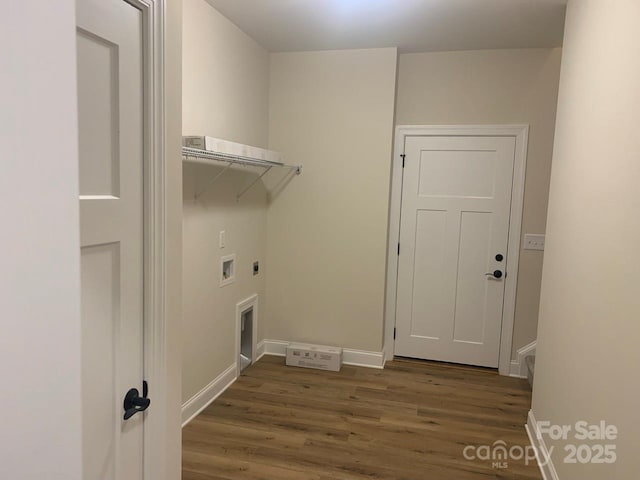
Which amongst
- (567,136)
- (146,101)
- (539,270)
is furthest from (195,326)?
(539,270)

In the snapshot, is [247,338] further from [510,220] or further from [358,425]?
[510,220]

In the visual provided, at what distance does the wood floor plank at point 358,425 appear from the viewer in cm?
250

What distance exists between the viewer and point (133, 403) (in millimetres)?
1383

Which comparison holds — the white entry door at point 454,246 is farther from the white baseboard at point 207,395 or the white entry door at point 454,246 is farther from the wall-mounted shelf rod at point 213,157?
the white baseboard at point 207,395

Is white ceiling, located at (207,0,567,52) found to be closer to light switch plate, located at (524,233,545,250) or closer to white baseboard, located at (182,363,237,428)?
light switch plate, located at (524,233,545,250)

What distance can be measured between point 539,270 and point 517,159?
97 centimetres

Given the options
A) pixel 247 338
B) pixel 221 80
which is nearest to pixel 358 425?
pixel 247 338

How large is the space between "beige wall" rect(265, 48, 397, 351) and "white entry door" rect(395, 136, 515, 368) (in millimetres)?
320

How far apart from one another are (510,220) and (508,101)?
1003 millimetres

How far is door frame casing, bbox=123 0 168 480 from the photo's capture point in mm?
1360

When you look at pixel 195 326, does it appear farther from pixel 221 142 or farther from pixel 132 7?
pixel 132 7

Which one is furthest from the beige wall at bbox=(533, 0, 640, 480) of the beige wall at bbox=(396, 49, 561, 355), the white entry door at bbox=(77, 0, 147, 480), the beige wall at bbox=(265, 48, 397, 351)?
the white entry door at bbox=(77, 0, 147, 480)

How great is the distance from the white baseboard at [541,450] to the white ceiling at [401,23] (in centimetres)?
265

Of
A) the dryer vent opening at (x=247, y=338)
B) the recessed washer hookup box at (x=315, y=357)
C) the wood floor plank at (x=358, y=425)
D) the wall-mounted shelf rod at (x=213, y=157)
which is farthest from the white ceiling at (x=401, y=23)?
the wood floor plank at (x=358, y=425)
